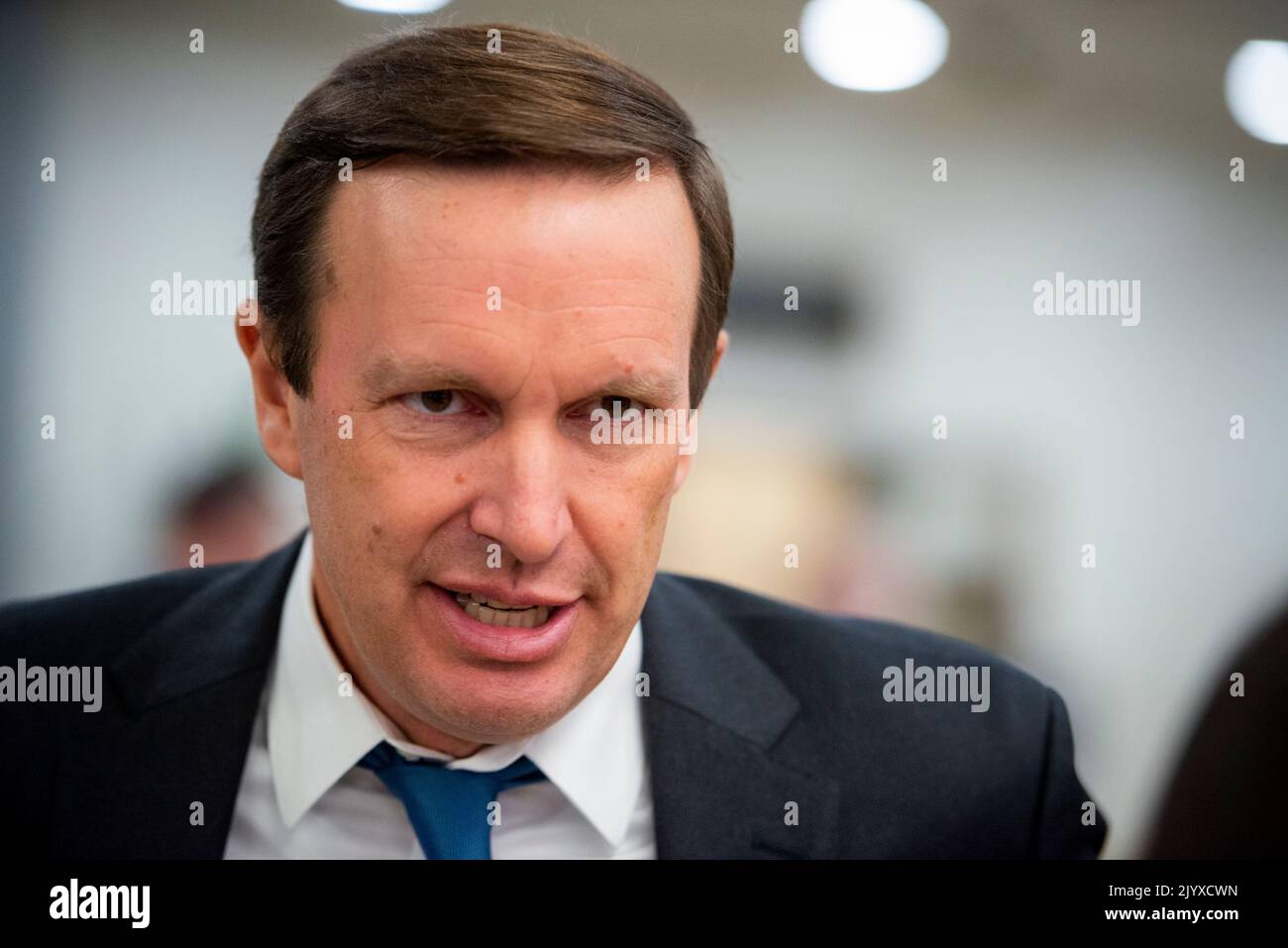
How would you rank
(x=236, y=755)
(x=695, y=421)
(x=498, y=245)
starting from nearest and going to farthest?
(x=498, y=245), (x=236, y=755), (x=695, y=421)

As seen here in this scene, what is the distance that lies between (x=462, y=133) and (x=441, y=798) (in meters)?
0.86

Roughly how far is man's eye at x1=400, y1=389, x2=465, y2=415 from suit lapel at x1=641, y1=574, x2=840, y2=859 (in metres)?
0.45

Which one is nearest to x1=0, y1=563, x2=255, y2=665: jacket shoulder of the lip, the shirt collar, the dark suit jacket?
the dark suit jacket

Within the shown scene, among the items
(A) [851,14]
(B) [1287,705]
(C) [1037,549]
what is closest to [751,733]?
(C) [1037,549]

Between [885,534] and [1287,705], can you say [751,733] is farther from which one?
[1287,705]

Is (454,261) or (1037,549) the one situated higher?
(454,261)

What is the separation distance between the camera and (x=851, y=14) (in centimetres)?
176

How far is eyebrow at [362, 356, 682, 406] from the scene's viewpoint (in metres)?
1.42

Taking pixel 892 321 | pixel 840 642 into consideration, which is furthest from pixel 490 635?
pixel 892 321

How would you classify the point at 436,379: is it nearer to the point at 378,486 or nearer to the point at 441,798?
the point at 378,486

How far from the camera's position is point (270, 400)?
5.21ft

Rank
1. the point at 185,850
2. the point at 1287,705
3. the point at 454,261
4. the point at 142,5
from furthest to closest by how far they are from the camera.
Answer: the point at 1287,705
the point at 142,5
the point at 185,850
the point at 454,261

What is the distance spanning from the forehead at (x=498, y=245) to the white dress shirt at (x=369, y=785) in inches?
19.8
